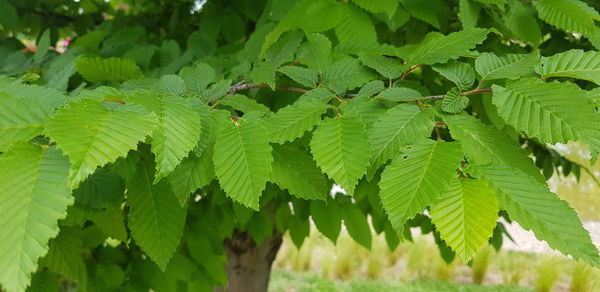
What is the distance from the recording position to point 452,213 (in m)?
0.62

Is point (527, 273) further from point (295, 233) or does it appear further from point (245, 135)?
point (245, 135)

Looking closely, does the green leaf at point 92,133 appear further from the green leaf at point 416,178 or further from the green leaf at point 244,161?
the green leaf at point 416,178

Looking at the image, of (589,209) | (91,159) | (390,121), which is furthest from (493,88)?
(589,209)

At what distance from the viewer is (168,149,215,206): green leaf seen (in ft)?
2.52

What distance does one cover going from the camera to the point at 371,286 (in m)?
4.65

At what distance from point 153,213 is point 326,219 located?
0.77 m

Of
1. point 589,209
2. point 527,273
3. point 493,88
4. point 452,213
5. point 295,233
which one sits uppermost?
point 493,88

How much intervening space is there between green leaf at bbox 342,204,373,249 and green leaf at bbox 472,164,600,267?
1.03 m

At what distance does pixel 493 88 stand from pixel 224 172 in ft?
1.32

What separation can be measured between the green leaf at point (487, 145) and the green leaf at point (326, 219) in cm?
86

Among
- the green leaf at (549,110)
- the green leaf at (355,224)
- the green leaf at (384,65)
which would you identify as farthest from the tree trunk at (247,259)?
the green leaf at (549,110)

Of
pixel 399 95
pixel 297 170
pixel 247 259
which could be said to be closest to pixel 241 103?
pixel 297 170

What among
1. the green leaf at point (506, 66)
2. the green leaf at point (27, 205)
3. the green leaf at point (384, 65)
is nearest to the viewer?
the green leaf at point (27, 205)

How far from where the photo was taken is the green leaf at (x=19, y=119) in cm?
62
